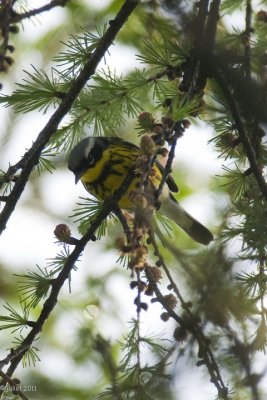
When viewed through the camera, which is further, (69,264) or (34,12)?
(34,12)

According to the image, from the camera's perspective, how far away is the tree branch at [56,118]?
2238mm

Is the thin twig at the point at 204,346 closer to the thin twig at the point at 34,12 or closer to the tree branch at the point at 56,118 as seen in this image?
the tree branch at the point at 56,118

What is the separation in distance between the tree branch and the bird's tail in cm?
169

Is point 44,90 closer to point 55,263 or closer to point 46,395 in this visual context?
point 55,263

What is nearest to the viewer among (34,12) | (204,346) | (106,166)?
(204,346)

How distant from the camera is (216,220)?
9.25ft

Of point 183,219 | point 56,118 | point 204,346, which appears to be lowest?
point 204,346

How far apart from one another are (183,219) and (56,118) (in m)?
1.97

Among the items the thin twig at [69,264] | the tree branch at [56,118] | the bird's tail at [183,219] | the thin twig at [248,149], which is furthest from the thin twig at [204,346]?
the bird's tail at [183,219]

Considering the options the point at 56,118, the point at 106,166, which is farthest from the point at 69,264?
the point at 106,166

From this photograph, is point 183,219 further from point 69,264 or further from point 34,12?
point 69,264

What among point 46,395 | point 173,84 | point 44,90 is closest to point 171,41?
point 173,84

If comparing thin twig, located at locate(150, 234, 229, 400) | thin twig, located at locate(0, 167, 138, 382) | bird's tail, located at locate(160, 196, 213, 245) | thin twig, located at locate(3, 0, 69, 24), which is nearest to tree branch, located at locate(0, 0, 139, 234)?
thin twig, located at locate(0, 167, 138, 382)

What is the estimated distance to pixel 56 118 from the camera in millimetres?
2277
